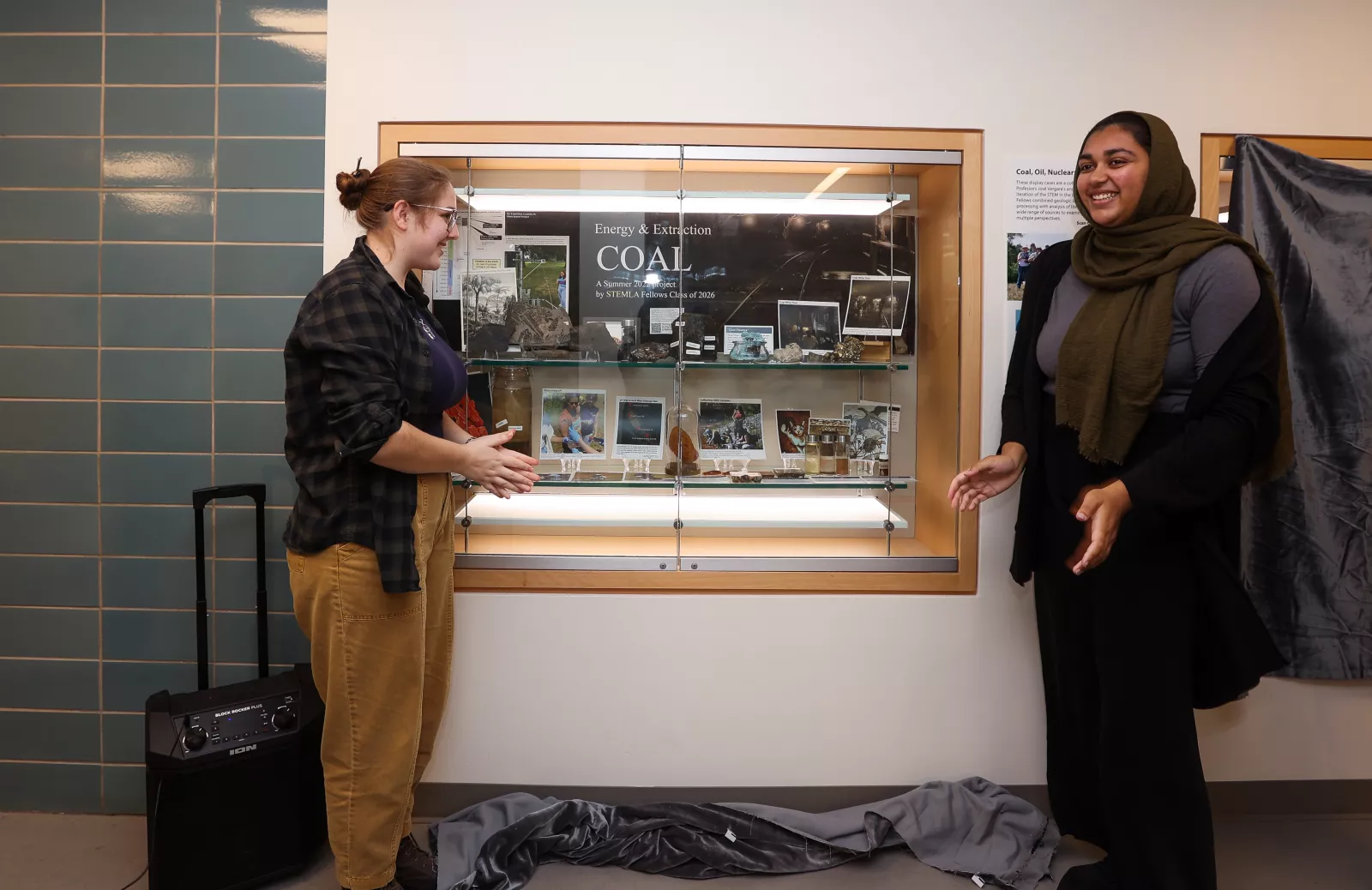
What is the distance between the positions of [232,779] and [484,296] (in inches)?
59.1

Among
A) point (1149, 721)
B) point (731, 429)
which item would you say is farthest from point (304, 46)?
point (1149, 721)

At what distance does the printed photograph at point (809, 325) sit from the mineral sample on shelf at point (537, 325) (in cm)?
70

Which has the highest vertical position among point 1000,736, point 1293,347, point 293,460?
point 1293,347

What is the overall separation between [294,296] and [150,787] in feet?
4.55

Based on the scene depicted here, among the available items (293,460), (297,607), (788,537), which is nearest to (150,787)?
(297,607)

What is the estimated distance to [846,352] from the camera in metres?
2.52

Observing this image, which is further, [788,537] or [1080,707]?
[788,537]

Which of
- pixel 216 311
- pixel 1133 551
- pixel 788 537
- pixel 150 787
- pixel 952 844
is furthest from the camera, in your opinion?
pixel 788 537

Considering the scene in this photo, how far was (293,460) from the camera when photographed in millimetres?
1823

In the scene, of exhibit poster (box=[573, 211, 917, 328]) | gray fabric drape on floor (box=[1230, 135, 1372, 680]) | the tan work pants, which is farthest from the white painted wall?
the tan work pants

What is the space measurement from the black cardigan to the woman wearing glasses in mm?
1410

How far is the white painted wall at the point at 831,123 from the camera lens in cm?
231

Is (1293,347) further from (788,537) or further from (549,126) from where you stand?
(549,126)

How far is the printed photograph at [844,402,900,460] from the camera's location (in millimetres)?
2555
